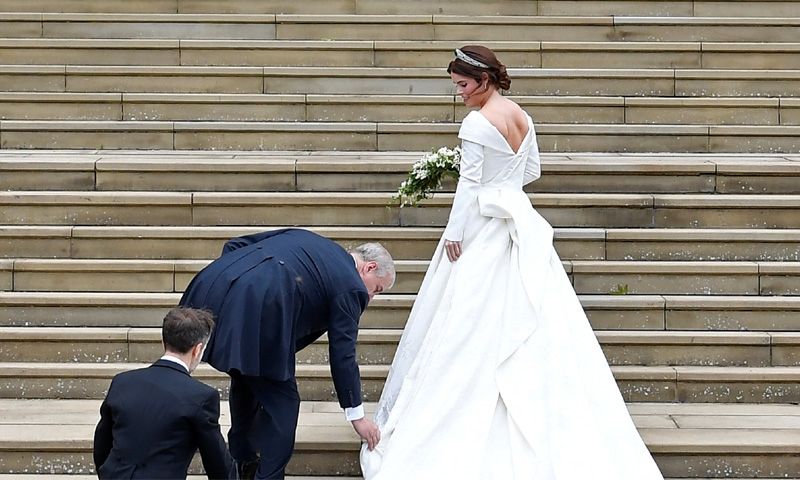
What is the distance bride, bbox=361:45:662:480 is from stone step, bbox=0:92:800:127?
314 cm

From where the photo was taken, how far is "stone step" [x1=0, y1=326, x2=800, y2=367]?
6133mm

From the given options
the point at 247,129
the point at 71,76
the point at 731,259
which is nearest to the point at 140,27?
the point at 71,76

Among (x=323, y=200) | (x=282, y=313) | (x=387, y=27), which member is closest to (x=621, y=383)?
(x=323, y=200)

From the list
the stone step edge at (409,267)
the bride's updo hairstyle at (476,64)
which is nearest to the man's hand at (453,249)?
the bride's updo hairstyle at (476,64)

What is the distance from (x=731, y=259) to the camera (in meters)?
6.70

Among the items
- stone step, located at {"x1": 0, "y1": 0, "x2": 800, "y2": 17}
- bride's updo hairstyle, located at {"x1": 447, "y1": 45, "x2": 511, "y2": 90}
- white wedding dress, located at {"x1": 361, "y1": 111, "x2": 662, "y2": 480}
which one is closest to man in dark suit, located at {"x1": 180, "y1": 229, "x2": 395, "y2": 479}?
white wedding dress, located at {"x1": 361, "y1": 111, "x2": 662, "y2": 480}

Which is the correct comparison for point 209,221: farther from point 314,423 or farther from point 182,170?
point 314,423

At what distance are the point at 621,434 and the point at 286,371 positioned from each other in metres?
1.57

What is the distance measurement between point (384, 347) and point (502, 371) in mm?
1607

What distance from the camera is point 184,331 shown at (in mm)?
3586

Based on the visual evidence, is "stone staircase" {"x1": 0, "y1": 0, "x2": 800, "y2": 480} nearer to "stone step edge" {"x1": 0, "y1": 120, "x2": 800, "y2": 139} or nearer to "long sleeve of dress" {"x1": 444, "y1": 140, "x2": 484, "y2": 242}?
"stone step edge" {"x1": 0, "y1": 120, "x2": 800, "y2": 139}

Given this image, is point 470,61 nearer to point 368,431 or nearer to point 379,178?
point 368,431

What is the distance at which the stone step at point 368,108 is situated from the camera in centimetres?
802

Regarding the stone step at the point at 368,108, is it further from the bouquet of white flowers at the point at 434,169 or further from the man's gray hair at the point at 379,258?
the man's gray hair at the point at 379,258
